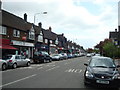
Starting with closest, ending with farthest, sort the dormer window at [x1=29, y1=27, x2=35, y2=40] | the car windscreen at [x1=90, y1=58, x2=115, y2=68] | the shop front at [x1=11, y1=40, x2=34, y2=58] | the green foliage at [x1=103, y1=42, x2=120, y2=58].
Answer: the car windscreen at [x1=90, y1=58, x2=115, y2=68] → the shop front at [x1=11, y1=40, x2=34, y2=58] → the green foliage at [x1=103, y1=42, x2=120, y2=58] → the dormer window at [x1=29, y1=27, x2=35, y2=40]

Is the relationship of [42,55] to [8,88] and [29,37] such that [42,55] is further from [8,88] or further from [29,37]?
[8,88]

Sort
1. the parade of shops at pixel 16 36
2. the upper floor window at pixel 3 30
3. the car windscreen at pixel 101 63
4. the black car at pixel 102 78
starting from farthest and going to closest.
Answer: the parade of shops at pixel 16 36
the upper floor window at pixel 3 30
the car windscreen at pixel 101 63
the black car at pixel 102 78

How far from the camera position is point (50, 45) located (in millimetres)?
52156

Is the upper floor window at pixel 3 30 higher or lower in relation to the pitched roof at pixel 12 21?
lower

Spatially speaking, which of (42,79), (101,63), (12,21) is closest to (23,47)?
(12,21)

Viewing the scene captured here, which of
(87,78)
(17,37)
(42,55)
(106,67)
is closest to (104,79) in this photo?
(87,78)

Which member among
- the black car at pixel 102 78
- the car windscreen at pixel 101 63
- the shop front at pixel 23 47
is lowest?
the black car at pixel 102 78

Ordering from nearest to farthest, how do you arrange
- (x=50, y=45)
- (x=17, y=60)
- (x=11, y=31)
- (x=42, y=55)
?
(x=17, y=60)
(x=42, y=55)
(x=11, y=31)
(x=50, y=45)

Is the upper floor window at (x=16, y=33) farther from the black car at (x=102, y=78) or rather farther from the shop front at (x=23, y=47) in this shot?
the black car at (x=102, y=78)

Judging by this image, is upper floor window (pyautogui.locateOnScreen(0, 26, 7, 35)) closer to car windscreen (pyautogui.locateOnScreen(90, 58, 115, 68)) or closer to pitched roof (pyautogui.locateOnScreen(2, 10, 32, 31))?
pitched roof (pyautogui.locateOnScreen(2, 10, 32, 31))

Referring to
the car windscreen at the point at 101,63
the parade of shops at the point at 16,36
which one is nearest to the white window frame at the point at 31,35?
the parade of shops at the point at 16,36

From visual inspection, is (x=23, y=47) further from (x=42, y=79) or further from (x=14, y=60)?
(x=42, y=79)

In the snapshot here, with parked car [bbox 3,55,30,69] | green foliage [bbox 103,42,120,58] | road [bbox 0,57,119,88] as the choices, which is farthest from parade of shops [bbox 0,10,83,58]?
green foliage [bbox 103,42,120,58]

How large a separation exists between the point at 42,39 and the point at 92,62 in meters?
36.7
